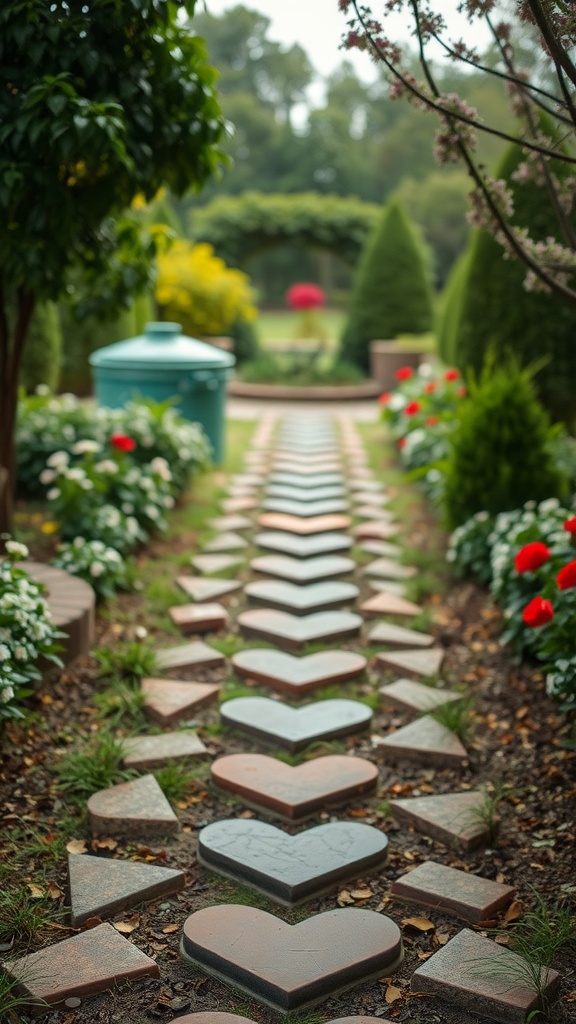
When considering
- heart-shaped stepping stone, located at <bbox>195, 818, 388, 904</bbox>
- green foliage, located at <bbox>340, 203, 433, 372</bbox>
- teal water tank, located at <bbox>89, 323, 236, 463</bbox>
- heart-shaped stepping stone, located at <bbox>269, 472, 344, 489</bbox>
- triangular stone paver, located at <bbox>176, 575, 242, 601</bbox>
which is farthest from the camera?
green foliage, located at <bbox>340, 203, 433, 372</bbox>

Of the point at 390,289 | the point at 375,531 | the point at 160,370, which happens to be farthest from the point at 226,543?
the point at 390,289

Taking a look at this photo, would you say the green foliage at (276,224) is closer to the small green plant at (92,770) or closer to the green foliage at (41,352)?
the green foliage at (41,352)

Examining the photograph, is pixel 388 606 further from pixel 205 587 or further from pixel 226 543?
pixel 226 543

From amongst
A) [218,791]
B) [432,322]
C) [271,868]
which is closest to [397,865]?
[271,868]

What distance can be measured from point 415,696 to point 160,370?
3534mm

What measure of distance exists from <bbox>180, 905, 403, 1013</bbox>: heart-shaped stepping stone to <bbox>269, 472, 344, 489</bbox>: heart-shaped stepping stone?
4.38 metres

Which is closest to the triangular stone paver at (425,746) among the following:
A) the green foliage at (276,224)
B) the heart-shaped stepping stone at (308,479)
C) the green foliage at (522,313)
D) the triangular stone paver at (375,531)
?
the triangular stone paver at (375,531)

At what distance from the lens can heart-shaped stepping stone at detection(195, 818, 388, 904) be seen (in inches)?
86.4

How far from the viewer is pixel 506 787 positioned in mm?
2688

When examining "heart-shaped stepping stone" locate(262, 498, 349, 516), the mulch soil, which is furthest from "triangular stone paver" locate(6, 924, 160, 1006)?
"heart-shaped stepping stone" locate(262, 498, 349, 516)

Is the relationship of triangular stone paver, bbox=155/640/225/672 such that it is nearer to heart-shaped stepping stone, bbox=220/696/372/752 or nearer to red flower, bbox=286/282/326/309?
heart-shaped stepping stone, bbox=220/696/372/752

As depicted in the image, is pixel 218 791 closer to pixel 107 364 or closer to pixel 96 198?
pixel 96 198

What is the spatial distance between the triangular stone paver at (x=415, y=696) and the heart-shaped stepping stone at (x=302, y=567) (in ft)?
3.67

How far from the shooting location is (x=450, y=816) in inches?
99.0
